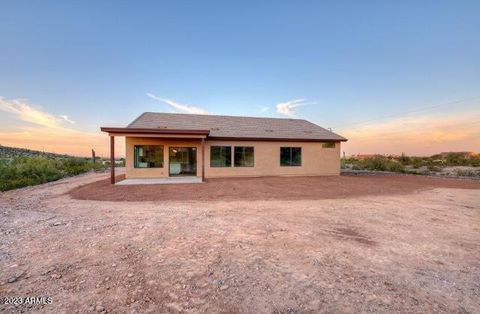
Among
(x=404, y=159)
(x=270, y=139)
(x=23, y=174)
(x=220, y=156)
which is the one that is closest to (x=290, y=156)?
(x=270, y=139)

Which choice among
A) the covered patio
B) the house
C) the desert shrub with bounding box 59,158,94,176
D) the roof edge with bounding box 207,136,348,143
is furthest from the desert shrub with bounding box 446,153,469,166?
the desert shrub with bounding box 59,158,94,176

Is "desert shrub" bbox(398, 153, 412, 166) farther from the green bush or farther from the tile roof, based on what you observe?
the green bush

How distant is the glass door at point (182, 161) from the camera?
15383 mm

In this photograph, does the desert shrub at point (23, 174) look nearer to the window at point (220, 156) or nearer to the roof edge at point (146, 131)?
the roof edge at point (146, 131)

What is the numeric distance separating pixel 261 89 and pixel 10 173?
19910mm

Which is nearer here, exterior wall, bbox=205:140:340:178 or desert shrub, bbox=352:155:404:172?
exterior wall, bbox=205:140:340:178

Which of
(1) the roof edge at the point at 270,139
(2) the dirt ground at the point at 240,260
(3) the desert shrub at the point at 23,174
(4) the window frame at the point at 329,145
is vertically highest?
(1) the roof edge at the point at 270,139

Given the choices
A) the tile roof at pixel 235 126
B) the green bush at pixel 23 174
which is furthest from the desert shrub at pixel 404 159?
the green bush at pixel 23 174

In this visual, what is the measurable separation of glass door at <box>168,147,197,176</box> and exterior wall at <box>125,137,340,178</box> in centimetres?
29

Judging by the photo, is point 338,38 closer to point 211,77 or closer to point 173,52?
point 211,77

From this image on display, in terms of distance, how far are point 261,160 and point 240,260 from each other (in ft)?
42.9

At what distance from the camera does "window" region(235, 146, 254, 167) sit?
16031 mm

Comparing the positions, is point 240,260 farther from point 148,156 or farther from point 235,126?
point 235,126

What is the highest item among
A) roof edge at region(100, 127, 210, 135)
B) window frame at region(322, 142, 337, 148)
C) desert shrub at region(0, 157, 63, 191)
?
roof edge at region(100, 127, 210, 135)
